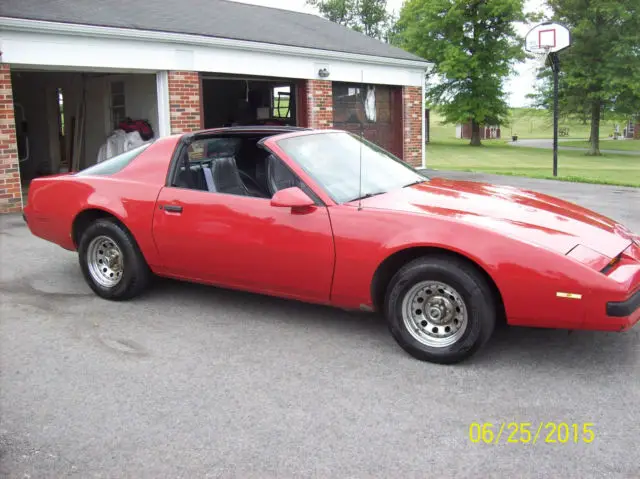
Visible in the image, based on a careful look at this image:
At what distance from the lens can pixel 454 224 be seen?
383 centimetres

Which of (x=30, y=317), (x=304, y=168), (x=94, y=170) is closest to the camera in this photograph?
(x=304, y=168)

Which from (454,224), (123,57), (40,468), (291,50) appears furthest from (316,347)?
(291,50)

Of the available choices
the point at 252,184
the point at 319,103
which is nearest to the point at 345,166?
the point at 252,184

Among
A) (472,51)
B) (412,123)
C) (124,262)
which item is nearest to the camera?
(124,262)

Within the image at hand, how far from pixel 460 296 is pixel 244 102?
17.8 metres

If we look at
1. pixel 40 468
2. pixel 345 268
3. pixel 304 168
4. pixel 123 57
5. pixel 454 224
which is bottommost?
pixel 40 468

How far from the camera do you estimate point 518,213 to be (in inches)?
165

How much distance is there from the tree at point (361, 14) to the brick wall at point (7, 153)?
61274mm

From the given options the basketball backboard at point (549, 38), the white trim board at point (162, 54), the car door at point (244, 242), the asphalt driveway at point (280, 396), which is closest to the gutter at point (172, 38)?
the white trim board at point (162, 54)

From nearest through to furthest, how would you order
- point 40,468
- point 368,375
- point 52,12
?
point 40,468
point 368,375
point 52,12

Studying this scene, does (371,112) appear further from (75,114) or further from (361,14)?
(361,14)

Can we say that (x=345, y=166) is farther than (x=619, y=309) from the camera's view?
Yes

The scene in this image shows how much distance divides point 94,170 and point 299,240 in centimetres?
230

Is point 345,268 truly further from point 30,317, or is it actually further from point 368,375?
point 30,317
